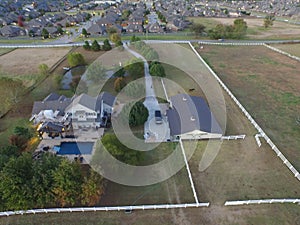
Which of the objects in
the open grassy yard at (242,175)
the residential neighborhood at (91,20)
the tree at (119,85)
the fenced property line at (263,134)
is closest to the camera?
the open grassy yard at (242,175)

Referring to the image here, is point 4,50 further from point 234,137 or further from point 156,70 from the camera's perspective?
point 234,137

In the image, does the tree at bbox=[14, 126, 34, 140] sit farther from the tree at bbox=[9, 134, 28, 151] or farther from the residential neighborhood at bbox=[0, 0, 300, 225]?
the tree at bbox=[9, 134, 28, 151]

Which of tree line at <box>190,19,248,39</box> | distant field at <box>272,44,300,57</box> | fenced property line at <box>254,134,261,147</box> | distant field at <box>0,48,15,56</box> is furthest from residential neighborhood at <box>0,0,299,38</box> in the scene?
fenced property line at <box>254,134,261,147</box>

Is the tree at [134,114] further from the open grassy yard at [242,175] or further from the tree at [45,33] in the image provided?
the tree at [45,33]

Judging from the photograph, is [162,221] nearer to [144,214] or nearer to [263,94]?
[144,214]

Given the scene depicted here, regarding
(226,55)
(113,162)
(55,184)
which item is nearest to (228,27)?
(226,55)

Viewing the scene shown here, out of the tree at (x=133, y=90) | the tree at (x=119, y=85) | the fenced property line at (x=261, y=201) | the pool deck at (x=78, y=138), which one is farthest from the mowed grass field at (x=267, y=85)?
the pool deck at (x=78, y=138)
